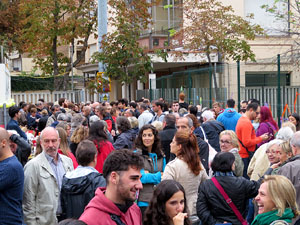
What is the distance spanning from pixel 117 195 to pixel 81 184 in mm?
2150

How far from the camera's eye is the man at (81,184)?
5.82 metres

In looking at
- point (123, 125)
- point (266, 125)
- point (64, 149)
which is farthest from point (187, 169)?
point (266, 125)

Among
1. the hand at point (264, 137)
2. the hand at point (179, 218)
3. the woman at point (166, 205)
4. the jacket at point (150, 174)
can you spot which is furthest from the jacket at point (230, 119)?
the hand at point (179, 218)

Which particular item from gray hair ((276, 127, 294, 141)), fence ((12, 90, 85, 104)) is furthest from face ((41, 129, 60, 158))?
fence ((12, 90, 85, 104))

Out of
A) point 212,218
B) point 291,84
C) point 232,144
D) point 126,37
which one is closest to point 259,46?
point 126,37

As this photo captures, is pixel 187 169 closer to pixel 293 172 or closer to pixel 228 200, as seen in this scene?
pixel 228 200

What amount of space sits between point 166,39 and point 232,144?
24267 millimetres

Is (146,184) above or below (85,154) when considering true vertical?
below

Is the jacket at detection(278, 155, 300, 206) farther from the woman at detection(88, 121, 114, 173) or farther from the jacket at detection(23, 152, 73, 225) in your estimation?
the woman at detection(88, 121, 114, 173)

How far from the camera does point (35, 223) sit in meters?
5.95

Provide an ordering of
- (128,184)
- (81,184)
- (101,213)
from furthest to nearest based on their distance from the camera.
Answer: (81,184)
(128,184)
(101,213)

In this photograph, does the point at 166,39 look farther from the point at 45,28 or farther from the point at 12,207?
the point at 12,207

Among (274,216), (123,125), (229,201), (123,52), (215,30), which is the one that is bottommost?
(229,201)

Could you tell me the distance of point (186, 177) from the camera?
630 cm
